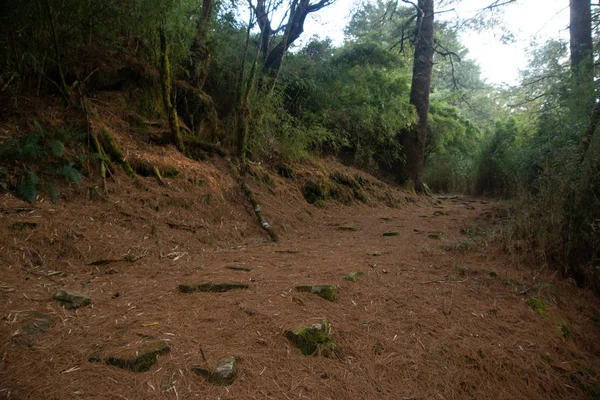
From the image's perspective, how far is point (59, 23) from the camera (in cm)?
450

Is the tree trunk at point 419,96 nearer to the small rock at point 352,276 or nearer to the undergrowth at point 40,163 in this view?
the small rock at point 352,276

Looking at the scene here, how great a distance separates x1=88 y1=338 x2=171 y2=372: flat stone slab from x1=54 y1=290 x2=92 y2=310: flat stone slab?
669 millimetres

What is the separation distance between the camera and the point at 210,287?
285 centimetres

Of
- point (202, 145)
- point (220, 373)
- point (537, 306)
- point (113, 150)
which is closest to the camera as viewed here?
point (220, 373)

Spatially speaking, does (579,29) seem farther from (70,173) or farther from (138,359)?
(138,359)

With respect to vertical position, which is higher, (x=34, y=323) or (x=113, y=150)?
(x=113, y=150)

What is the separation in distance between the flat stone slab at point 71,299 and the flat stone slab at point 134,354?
2.19ft

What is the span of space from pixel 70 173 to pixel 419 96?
10818 millimetres

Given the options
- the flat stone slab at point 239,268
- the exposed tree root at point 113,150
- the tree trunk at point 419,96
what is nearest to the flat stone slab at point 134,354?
the flat stone slab at point 239,268

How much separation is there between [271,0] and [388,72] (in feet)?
19.9

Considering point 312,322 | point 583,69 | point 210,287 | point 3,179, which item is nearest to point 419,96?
point 583,69

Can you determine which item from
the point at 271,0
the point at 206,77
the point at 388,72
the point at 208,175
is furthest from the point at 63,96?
the point at 388,72

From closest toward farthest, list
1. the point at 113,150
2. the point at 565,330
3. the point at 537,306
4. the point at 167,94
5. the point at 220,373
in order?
the point at 220,373, the point at 565,330, the point at 537,306, the point at 113,150, the point at 167,94

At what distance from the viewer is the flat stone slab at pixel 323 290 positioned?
110 inches
